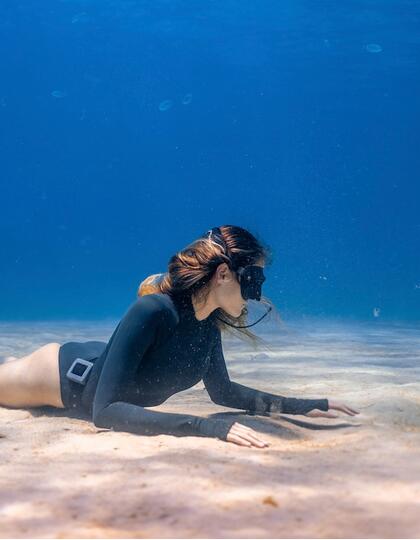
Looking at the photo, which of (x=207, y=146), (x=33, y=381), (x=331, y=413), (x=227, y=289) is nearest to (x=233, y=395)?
(x=331, y=413)

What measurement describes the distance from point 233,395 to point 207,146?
85.7 meters

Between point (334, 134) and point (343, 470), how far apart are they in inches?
3160

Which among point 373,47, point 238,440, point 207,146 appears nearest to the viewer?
point 238,440

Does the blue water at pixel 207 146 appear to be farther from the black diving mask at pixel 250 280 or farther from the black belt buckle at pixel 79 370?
the black belt buckle at pixel 79 370

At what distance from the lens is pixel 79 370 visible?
399 centimetres

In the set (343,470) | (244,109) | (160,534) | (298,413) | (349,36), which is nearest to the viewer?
(160,534)

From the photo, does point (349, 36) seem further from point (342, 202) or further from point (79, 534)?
point (342, 202)

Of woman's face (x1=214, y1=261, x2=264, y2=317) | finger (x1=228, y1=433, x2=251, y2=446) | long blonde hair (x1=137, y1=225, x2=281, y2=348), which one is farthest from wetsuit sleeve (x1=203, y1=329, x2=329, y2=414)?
finger (x1=228, y1=433, x2=251, y2=446)

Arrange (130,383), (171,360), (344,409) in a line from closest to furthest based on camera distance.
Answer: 1. (130,383)
2. (171,360)
3. (344,409)

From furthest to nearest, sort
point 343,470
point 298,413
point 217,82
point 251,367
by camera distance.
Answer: point 217,82 < point 251,367 < point 298,413 < point 343,470

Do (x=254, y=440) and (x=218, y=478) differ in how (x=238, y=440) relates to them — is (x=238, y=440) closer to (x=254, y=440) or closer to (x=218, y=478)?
(x=254, y=440)

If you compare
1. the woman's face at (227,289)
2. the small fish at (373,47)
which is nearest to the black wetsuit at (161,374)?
the woman's face at (227,289)

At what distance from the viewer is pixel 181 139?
8769cm

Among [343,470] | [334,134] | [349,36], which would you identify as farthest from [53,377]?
[334,134]
